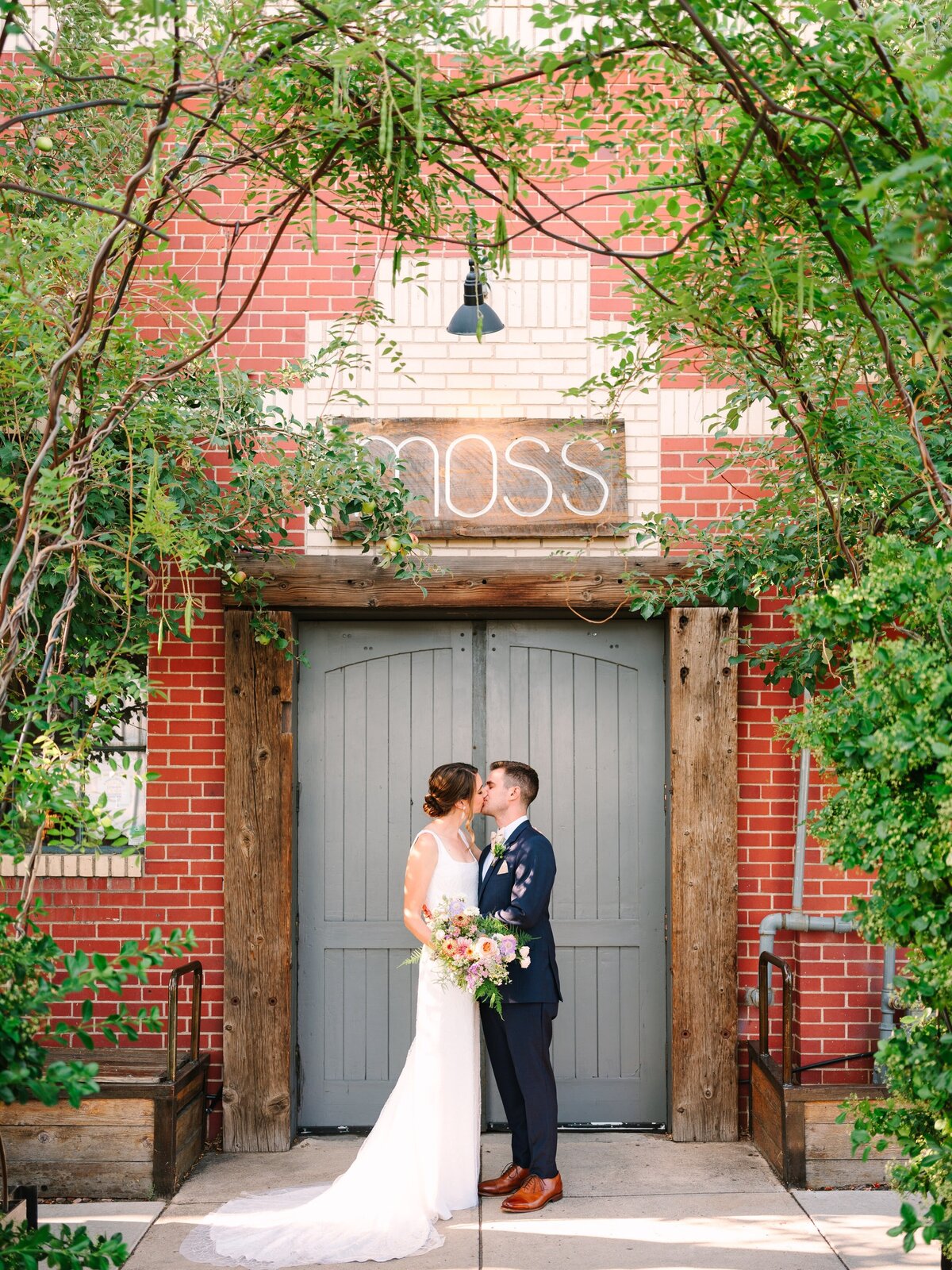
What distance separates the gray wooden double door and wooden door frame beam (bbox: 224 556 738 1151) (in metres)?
0.25

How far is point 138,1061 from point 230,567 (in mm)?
2310

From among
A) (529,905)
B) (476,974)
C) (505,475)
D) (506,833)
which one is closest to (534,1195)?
(476,974)

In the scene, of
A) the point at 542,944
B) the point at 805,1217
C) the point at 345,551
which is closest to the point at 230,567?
the point at 345,551

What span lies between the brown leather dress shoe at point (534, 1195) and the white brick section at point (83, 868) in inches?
87.2

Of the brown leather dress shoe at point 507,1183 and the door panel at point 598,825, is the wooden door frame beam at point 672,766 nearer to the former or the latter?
the door panel at point 598,825

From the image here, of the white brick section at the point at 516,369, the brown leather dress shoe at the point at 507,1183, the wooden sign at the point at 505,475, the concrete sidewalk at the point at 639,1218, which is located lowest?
the concrete sidewalk at the point at 639,1218

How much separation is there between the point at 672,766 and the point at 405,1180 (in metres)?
2.14

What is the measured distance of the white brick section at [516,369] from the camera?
5516 millimetres

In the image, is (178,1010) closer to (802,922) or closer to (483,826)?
(483,826)

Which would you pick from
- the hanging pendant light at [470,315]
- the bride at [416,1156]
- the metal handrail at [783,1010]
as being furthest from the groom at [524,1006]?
the hanging pendant light at [470,315]

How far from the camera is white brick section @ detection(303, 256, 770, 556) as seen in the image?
552cm

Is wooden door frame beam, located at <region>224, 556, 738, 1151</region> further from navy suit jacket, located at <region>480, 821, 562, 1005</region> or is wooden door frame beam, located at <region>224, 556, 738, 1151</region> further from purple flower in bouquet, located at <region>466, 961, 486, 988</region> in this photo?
purple flower in bouquet, located at <region>466, 961, 486, 988</region>

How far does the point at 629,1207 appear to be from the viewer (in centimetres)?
457

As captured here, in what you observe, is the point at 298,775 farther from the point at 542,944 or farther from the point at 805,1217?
the point at 805,1217
